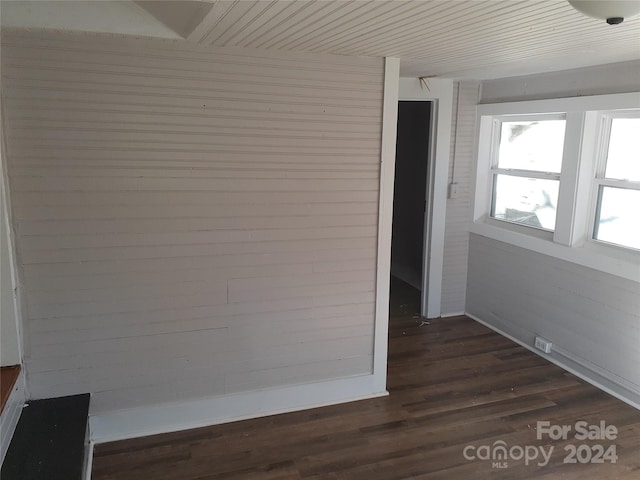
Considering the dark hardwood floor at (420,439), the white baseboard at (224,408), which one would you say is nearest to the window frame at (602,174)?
the dark hardwood floor at (420,439)

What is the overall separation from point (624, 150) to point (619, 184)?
24 cm

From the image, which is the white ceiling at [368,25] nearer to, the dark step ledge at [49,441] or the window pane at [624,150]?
the window pane at [624,150]

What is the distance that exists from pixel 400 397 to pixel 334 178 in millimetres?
1586

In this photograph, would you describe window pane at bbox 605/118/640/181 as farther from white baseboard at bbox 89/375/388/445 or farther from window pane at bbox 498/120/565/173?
white baseboard at bbox 89/375/388/445

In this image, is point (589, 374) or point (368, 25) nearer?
point (368, 25)

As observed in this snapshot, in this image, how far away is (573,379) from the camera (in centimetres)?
389

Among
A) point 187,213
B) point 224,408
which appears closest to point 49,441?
point 224,408

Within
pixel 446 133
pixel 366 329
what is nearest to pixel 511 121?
pixel 446 133

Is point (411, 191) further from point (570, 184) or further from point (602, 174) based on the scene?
point (602, 174)

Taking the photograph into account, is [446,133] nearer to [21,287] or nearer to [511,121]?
[511,121]

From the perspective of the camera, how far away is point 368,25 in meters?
2.38

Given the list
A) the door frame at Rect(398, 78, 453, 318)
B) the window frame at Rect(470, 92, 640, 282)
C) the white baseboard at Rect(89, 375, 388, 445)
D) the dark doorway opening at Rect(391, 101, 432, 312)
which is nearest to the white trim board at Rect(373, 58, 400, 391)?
the white baseboard at Rect(89, 375, 388, 445)

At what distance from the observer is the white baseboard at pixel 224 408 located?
3062 mm

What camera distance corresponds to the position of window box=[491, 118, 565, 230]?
4.24 m
